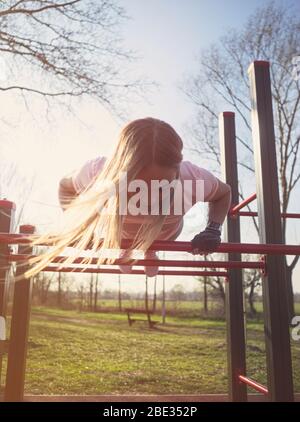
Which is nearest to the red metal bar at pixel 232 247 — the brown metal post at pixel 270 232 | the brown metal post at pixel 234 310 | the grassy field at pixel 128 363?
the brown metal post at pixel 270 232

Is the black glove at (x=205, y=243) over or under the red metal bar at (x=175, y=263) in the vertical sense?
over

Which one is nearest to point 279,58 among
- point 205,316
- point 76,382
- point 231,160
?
point 231,160

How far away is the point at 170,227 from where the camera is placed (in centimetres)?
220

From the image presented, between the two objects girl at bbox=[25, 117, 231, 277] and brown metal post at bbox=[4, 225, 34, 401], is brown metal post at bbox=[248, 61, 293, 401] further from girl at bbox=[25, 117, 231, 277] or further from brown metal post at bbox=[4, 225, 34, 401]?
brown metal post at bbox=[4, 225, 34, 401]

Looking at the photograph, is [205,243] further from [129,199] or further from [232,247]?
[129,199]

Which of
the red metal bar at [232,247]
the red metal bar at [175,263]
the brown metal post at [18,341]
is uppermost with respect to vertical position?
the red metal bar at [232,247]

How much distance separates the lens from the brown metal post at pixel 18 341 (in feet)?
8.56

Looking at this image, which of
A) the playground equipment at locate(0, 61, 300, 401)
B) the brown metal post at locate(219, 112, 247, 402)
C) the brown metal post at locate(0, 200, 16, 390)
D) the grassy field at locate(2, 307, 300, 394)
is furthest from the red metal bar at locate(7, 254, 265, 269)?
the grassy field at locate(2, 307, 300, 394)

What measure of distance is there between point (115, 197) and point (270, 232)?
2.72 ft

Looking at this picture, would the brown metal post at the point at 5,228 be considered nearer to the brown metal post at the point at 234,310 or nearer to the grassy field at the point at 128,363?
the brown metal post at the point at 234,310

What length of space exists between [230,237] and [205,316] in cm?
1504

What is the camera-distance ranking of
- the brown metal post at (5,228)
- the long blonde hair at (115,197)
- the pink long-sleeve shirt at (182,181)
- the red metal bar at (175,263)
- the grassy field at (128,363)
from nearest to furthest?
the long blonde hair at (115,197), the pink long-sleeve shirt at (182,181), the red metal bar at (175,263), the brown metal post at (5,228), the grassy field at (128,363)

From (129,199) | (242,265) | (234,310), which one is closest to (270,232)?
(242,265)

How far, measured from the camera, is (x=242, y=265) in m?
2.24
